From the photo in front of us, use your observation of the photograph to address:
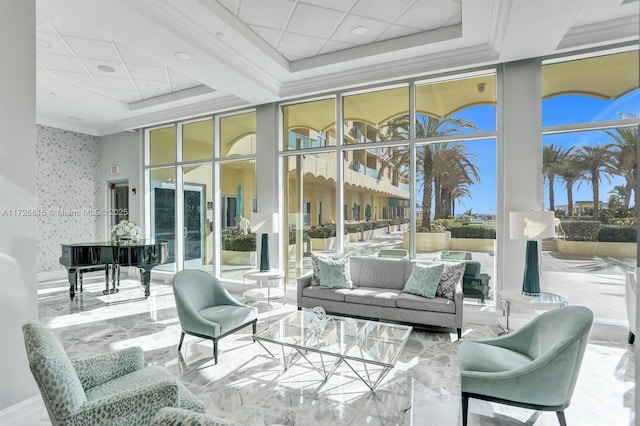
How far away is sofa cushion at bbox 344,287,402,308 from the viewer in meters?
4.19

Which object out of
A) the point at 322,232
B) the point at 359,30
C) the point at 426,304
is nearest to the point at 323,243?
the point at 322,232

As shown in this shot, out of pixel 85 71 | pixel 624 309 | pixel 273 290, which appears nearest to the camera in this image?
pixel 624 309

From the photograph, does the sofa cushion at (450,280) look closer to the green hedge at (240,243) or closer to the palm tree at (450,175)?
the palm tree at (450,175)

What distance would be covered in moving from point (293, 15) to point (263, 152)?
265 centimetres

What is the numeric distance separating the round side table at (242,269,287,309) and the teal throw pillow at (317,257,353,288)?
0.76 metres

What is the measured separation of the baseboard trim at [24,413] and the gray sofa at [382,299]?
2956 millimetres

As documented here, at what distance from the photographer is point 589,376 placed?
3023mm

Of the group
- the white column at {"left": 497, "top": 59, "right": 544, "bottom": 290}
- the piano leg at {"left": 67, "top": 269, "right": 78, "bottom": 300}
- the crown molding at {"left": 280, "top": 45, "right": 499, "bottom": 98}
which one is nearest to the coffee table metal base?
the white column at {"left": 497, "top": 59, "right": 544, "bottom": 290}

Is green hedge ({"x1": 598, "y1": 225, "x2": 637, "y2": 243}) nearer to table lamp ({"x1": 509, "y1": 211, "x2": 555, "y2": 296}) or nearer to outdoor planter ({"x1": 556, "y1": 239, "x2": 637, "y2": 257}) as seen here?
outdoor planter ({"x1": 556, "y1": 239, "x2": 637, "y2": 257})

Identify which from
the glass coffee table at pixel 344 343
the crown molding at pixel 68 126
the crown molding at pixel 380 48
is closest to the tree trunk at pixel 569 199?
the crown molding at pixel 380 48

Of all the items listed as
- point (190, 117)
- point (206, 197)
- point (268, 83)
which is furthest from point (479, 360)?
point (190, 117)

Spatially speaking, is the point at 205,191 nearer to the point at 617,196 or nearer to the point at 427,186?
the point at 427,186

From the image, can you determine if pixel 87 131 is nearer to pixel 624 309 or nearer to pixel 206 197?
pixel 206 197

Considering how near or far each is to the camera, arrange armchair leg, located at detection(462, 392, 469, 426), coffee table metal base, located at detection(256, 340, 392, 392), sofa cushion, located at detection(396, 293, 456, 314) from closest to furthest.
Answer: armchair leg, located at detection(462, 392, 469, 426), coffee table metal base, located at detection(256, 340, 392, 392), sofa cushion, located at detection(396, 293, 456, 314)
